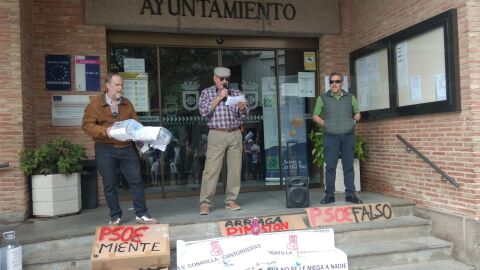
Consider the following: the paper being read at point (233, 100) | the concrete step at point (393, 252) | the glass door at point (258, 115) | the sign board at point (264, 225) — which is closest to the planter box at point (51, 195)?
the sign board at point (264, 225)

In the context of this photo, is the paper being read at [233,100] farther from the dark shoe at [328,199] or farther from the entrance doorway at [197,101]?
the entrance doorway at [197,101]

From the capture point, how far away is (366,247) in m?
4.93

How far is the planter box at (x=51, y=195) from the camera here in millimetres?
5621

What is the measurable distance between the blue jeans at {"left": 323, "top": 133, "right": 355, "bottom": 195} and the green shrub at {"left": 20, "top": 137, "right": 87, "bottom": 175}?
3.35 metres

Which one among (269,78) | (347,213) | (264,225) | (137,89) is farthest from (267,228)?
(269,78)

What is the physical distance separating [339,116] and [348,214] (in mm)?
1318

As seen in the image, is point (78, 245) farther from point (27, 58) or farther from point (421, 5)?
point (421, 5)

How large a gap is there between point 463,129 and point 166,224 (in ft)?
11.5

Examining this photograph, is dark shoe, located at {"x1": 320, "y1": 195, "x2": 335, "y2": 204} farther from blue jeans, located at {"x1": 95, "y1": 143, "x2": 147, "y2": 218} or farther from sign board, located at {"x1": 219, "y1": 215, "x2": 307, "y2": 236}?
blue jeans, located at {"x1": 95, "y1": 143, "x2": 147, "y2": 218}

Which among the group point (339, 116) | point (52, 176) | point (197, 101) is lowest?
point (52, 176)

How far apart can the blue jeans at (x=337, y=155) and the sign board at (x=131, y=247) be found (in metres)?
2.44

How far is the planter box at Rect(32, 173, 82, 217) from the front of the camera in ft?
18.4

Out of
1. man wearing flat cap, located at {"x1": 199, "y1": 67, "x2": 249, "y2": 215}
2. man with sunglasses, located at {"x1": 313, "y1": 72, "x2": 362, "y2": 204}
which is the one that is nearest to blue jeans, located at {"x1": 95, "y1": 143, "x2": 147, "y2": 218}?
man wearing flat cap, located at {"x1": 199, "y1": 67, "x2": 249, "y2": 215}

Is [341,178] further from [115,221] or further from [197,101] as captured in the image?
[115,221]
